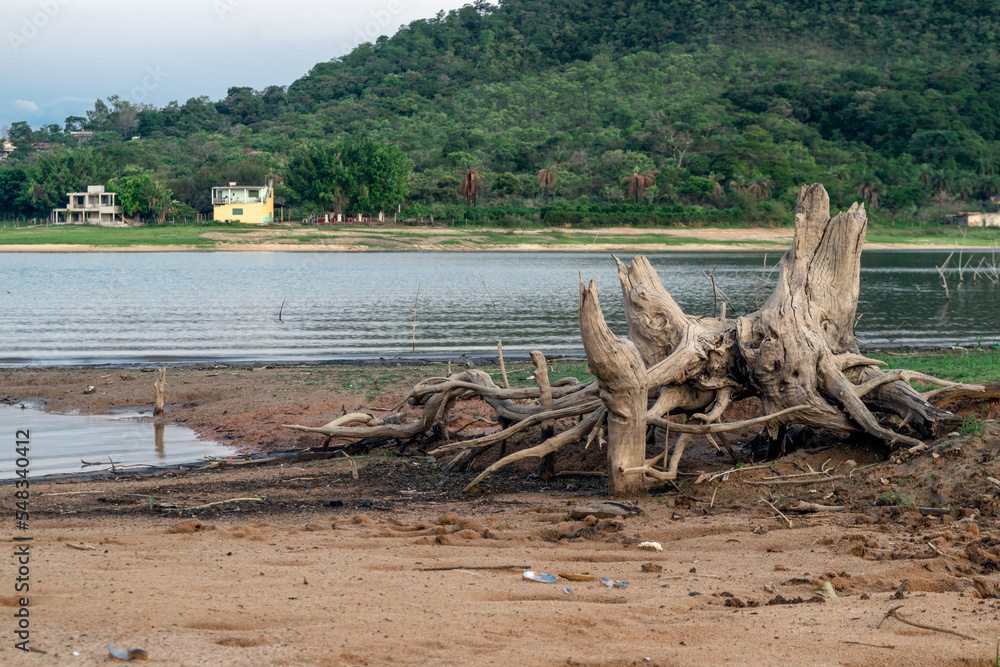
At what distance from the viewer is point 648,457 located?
8.84 meters

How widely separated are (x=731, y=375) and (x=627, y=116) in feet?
387

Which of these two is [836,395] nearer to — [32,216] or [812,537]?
[812,537]

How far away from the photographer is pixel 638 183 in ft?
281

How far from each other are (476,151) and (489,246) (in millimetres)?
35572

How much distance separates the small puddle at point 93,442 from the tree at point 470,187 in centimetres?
7316

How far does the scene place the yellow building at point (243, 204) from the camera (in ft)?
262

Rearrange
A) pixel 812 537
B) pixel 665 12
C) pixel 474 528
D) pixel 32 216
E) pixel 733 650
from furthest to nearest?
→ pixel 665 12 < pixel 32 216 < pixel 474 528 < pixel 812 537 < pixel 733 650

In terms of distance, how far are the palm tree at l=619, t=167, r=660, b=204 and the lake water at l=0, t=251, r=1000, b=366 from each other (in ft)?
90.8

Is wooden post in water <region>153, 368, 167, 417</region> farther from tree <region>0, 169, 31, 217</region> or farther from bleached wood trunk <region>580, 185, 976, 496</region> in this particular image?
tree <region>0, 169, 31, 217</region>

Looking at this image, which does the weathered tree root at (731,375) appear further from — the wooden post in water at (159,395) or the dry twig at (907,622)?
the wooden post in water at (159,395)

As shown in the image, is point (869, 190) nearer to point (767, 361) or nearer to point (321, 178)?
point (321, 178)

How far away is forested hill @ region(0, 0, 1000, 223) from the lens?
3445 inches

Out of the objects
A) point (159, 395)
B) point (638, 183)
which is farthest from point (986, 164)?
point (159, 395)

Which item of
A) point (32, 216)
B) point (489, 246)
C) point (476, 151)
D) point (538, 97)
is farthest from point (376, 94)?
point (489, 246)
